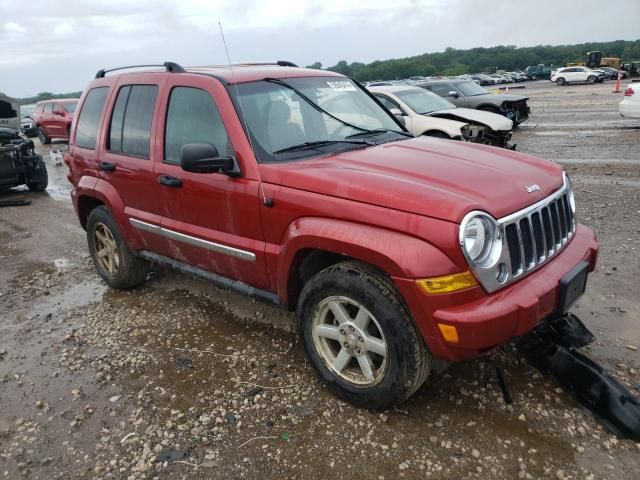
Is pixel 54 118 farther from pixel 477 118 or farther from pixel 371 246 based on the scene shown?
pixel 371 246

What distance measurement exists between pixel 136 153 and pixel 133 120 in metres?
0.29

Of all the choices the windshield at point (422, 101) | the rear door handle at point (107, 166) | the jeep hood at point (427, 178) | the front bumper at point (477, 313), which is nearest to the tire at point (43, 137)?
the windshield at point (422, 101)

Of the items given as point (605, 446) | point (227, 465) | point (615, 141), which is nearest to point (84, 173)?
point (227, 465)

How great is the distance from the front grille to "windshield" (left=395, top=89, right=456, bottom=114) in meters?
8.04

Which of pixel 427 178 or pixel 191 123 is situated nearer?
pixel 427 178

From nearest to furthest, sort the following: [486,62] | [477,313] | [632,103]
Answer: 1. [477,313]
2. [632,103]
3. [486,62]

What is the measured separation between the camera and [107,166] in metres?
4.46

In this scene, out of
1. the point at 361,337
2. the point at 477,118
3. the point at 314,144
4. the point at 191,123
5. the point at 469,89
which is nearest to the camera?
the point at 361,337

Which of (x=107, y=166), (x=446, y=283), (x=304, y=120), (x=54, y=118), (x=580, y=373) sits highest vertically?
(x=304, y=120)

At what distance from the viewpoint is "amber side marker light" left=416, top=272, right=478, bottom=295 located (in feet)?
8.23

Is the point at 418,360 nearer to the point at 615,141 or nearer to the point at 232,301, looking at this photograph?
the point at 232,301

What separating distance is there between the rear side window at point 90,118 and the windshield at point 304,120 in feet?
6.14

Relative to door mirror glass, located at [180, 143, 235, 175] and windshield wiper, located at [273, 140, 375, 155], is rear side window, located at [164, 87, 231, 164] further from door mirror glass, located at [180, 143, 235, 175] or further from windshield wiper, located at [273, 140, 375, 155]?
windshield wiper, located at [273, 140, 375, 155]

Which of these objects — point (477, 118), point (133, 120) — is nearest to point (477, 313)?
point (133, 120)
